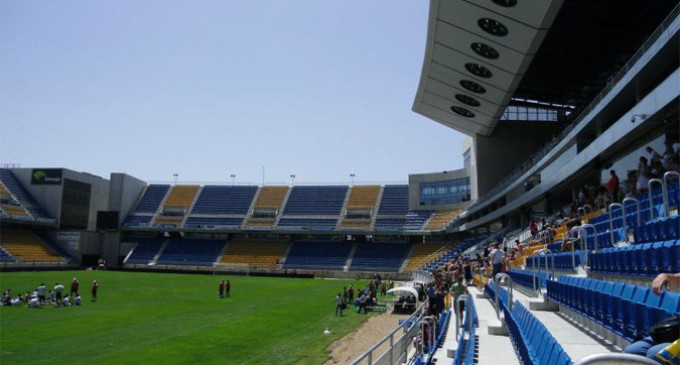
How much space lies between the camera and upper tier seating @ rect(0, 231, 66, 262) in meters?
47.8

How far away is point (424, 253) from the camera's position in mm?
51000

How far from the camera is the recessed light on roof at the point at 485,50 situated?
82.9ft

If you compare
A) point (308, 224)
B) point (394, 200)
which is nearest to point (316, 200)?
point (308, 224)

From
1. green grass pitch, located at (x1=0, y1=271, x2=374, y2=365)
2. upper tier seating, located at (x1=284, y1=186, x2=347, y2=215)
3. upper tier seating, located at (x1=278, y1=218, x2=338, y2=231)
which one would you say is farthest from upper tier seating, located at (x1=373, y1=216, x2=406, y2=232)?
green grass pitch, located at (x1=0, y1=271, x2=374, y2=365)

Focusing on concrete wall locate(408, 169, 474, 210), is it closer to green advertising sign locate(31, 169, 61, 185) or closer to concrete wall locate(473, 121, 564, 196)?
concrete wall locate(473, 121, 564, 196)

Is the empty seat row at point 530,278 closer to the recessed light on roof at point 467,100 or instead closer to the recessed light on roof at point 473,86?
the recessed light on roof at point 473,86

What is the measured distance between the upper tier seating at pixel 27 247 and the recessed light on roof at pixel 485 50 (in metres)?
44.0

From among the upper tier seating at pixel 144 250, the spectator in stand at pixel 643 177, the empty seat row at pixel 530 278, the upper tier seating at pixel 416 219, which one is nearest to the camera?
the empty seat row at pixel 530 278

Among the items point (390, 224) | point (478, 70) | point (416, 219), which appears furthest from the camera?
point (390, 224)

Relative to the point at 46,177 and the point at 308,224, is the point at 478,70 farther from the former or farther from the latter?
the point at 46,177

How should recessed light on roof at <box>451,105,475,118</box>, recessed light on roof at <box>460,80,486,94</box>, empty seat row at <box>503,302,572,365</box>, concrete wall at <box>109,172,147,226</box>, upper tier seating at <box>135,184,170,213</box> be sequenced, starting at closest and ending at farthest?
empty seat row at <box>503,302,572,365</box>, recessed light on roof at <box>460,80,486,94</box>, recessed light on roof at <box>451,105,475,118</box>, concrete wall at <box>109,172,147,226</box>, upper tier seating at <box>135,184,170,213</box>

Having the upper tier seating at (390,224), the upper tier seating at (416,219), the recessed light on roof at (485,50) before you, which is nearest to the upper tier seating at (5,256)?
the upper tier seating at (390,224)

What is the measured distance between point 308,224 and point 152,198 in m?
22.0

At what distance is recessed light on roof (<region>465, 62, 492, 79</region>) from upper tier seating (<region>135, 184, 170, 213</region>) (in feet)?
155
